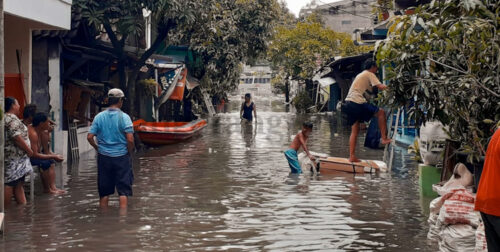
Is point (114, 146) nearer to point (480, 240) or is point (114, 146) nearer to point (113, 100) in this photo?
point (113, 100)

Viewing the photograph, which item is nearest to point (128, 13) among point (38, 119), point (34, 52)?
Answer: point (34, 52)

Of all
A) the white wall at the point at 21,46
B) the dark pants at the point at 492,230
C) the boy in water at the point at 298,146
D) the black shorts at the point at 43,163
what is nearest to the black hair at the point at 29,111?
the black shorts at the point at 43,163

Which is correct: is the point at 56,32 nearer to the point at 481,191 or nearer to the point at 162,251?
the point at 162,251

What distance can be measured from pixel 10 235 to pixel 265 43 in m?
24.8

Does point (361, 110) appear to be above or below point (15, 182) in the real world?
above

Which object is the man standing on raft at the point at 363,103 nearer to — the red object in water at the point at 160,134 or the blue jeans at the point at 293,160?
the blue jeans at the point at 293,160

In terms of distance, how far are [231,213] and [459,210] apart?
3.51m

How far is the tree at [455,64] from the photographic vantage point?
7.63 metres

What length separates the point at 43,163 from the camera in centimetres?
1140

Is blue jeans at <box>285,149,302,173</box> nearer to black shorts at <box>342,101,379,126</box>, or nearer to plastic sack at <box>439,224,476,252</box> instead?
black shorts at <box>342,101,379,126</box>

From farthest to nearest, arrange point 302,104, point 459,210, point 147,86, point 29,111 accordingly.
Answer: point 302,104
point 147,86
point 29,111
point 459,210

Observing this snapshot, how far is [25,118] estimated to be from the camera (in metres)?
11.1

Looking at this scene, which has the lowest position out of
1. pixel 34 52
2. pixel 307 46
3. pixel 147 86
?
pixel 147 86

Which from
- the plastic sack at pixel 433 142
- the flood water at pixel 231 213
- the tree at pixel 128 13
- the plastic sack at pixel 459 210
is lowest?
the flood water at pixel 231 213
